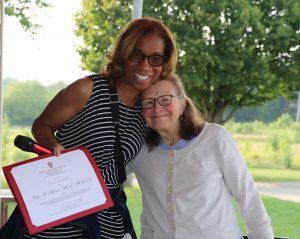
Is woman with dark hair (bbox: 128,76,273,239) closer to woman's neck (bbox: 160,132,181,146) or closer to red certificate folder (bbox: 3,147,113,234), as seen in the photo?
woman's neck (bbox: 160,132,181,146)

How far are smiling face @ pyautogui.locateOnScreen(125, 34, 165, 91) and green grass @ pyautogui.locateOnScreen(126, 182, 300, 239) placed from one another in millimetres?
3946

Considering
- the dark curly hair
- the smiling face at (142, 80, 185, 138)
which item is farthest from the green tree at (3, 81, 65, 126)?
the smiling face at (142, 80, 185, 138)

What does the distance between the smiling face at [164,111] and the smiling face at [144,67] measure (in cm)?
4

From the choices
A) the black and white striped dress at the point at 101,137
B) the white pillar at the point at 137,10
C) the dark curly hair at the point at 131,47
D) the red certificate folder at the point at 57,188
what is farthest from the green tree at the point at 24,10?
the red certificate folder at the point at 57,188

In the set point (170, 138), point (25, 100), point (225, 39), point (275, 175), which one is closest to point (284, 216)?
point (275, 175)

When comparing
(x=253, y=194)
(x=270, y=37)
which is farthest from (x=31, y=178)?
(x=270, y=37)

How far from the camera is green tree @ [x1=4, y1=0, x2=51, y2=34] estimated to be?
5988 millimetres

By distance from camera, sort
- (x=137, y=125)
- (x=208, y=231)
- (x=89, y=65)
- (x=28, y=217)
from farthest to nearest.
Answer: (x=89, y=65) → (x=137, y=125) → (x=208, y=231) → (x=28, y=217)

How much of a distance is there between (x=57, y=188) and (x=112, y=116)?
27cm

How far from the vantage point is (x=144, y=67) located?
5.47 ft

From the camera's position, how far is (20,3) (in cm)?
608

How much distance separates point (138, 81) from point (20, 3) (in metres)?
4.80

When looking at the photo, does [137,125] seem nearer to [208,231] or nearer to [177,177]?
[177,177]

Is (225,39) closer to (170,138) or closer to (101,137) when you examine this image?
(170,138)
